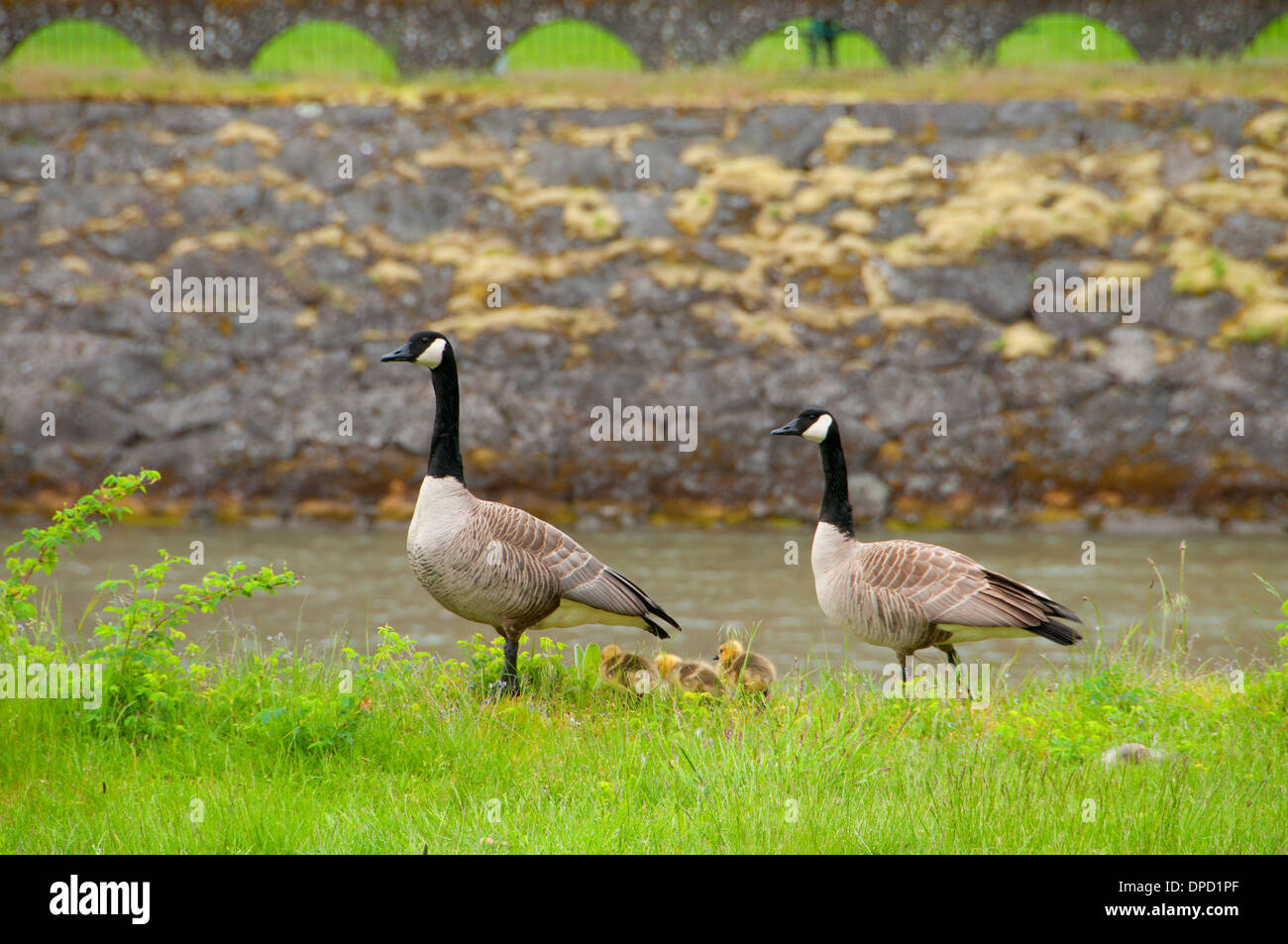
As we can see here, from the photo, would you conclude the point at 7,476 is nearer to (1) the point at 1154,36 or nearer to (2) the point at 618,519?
(2) the point at 618,519

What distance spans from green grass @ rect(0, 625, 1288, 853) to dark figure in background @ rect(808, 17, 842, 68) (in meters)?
13.6

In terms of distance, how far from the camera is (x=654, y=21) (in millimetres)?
18734

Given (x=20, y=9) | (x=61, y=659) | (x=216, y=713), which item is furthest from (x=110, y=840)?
(x=20, y=9)

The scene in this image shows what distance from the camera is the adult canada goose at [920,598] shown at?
598cm

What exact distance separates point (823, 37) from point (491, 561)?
14.6 metres

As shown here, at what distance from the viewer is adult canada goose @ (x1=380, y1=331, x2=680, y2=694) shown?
591cm

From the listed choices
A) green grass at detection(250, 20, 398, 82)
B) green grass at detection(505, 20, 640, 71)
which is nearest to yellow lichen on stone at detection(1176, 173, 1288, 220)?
green grass at detection(505, 20, 640, 71)

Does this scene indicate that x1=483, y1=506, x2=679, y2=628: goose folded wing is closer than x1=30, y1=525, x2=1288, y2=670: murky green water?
Yes

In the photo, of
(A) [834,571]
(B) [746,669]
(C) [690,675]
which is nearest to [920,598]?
(A) [834,571]

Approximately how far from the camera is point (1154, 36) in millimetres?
18578

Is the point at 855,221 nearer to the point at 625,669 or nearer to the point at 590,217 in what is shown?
the point at 590,217

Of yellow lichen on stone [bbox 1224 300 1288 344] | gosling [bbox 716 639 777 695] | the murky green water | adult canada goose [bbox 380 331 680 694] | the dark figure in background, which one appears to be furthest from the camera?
the dark figure in background

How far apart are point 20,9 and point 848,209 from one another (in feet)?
41.5

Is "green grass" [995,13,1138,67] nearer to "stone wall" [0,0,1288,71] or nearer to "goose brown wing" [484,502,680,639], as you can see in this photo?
"stone wall" [0,0,1288,71]
